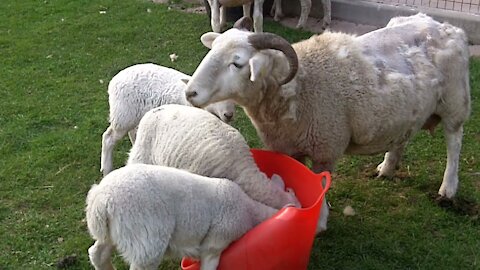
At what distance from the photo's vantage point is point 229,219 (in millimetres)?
3652

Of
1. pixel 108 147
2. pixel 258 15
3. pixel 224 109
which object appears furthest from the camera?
pixel 258 15

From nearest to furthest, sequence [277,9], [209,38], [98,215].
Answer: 1. [98,215]
2. [209,38]
3. [277,9]

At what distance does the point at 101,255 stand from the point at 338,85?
1.74 m

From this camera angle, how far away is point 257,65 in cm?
392

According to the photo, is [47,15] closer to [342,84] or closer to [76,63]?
[76,63]

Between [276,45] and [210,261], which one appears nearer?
[210,261]

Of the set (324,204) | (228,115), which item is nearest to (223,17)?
(228,115)

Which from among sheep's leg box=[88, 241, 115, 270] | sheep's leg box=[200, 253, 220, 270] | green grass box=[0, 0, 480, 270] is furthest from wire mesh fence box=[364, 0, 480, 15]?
sheep's leg box=[88, 241, 115, 270]

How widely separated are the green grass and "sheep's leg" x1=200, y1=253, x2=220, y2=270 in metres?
0.73

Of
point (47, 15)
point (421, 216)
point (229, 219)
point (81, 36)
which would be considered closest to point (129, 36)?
point (81, 36)

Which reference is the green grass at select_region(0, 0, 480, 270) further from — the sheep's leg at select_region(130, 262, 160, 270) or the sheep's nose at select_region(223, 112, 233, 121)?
the sheep's nose at select_region(223, 112, 233, 121)

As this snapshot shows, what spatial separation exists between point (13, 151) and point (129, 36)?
322cm

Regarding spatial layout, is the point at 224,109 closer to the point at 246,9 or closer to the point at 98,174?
the point at 98,174

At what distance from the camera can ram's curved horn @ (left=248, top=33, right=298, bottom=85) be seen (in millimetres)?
3939
